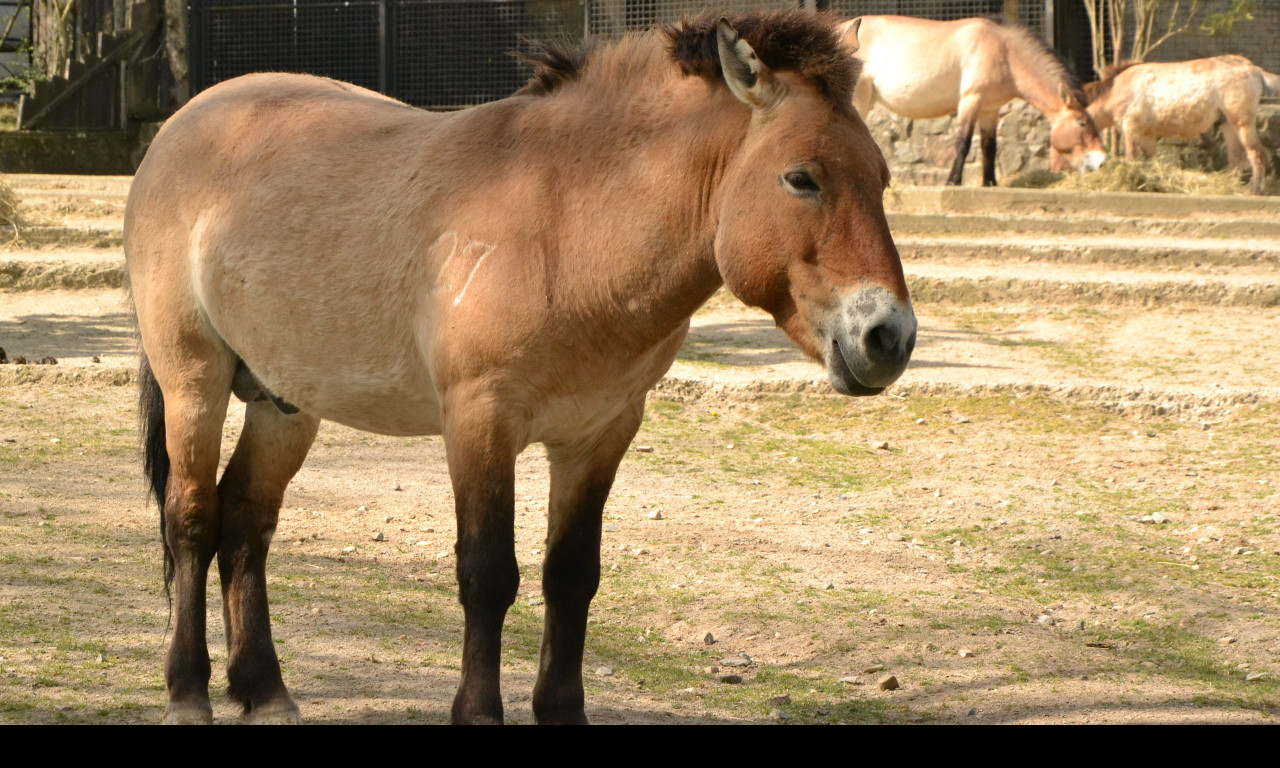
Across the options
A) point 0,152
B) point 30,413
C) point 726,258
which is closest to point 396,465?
point 30,413

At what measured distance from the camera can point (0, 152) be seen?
594 inches

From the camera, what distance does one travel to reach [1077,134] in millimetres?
Result: 14055

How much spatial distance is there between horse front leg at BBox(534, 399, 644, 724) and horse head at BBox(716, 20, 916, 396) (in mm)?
697

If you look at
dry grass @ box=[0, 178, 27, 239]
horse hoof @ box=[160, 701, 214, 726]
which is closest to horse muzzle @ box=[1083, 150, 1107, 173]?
dry grass @ box=[0, 178, 27, 239]

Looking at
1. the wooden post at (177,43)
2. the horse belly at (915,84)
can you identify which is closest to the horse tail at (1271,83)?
the horse belly at (915,84)

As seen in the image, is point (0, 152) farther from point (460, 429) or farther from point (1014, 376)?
point (460, 429)

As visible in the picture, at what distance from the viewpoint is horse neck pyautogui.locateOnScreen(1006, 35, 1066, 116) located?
14.2 metres

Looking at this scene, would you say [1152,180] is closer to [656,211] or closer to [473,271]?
[656,211]

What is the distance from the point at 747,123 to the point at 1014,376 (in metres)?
5.53

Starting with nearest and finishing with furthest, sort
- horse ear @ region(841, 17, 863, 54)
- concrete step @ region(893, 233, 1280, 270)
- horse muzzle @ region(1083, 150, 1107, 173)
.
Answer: horse ear @ region(841, 17, 863, 54), concrete step @ region(893, 233, 1280, 270), horse muzzle @ region(1083, 150, 1107, 173)

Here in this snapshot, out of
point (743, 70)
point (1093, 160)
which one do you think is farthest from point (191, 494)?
point (1093, 160)

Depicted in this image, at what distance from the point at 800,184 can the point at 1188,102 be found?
1234 centimetres

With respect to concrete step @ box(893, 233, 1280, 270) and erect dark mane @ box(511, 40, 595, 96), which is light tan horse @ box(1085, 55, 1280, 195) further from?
erect dark mane @ box(511, 40, 595, 96)

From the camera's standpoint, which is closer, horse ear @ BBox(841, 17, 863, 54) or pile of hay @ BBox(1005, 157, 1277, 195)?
horse ear @ BBox(841, 17, 863, 54)
